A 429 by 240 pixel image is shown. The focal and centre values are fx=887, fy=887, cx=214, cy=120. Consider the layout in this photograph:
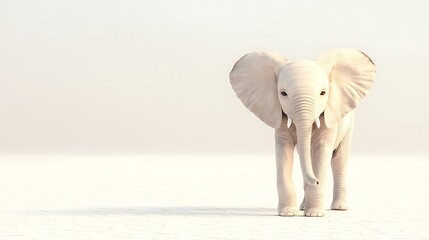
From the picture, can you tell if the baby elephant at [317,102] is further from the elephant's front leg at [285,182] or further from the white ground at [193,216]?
the white ground at [193,216]

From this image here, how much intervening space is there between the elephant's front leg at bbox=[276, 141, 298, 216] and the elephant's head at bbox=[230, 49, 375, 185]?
341 millimetres

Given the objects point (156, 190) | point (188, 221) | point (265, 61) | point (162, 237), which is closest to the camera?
point (162, 237)

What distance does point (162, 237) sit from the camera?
808 cm

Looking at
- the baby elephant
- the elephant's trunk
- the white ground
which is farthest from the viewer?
the baby elephant

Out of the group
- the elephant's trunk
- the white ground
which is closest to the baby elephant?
the elephant's trunk

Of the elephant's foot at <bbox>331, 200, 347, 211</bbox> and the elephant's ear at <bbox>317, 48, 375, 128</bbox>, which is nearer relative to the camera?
the elephant's ear at <bbox>317, 48, 375, 128</bbox>

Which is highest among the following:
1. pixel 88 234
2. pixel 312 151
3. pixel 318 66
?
pixel 318 66

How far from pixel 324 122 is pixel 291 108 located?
65 cm

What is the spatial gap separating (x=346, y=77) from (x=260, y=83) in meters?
1.02

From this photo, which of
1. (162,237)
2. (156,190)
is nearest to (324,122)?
(162,237)

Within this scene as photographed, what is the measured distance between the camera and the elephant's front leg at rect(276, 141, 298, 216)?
10.1m

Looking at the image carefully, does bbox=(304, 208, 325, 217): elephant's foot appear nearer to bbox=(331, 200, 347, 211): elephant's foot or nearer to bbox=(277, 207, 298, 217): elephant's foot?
bbox=(277, 207, 298, 217): elephant's foot

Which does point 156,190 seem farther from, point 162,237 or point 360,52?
point 162,237

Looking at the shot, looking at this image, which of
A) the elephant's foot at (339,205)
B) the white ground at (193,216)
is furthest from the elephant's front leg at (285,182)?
the elephant's foot at (339,205)
